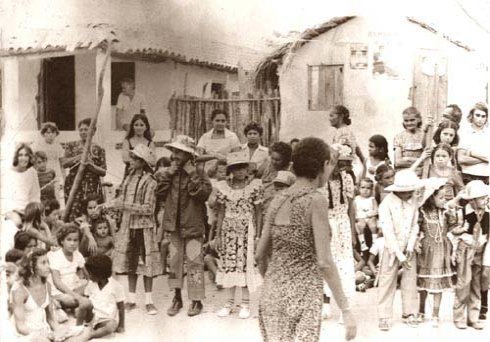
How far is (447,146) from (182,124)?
5.50 ft

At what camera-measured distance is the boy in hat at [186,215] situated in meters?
5.30

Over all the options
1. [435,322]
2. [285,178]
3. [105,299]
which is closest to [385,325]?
[435,322]

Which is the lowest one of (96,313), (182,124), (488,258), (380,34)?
(96,313)

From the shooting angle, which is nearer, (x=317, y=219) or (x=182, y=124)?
(x=317, y=219)

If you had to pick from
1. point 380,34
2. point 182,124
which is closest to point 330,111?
point 380,34

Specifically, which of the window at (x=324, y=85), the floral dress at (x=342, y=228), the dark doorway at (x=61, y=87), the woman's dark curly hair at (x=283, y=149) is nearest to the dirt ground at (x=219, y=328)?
the floral dress at (x=342, y=228)

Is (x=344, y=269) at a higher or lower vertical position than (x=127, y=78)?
lower

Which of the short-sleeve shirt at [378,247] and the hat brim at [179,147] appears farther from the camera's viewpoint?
the short-sleeve shirt at [378,247]

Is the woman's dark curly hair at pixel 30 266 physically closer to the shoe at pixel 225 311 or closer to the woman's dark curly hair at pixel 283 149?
the shoe at pixel 225 311

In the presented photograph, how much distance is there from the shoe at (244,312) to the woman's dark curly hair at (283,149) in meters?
0.95

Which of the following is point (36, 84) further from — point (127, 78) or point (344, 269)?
point (344, 269)

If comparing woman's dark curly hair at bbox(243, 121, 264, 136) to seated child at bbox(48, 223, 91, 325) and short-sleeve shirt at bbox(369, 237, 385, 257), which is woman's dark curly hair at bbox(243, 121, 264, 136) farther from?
seated child at bbox(48, 223, 91, 325)

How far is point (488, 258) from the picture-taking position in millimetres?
5328

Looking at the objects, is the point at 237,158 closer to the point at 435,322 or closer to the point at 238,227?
the point at 238,227
